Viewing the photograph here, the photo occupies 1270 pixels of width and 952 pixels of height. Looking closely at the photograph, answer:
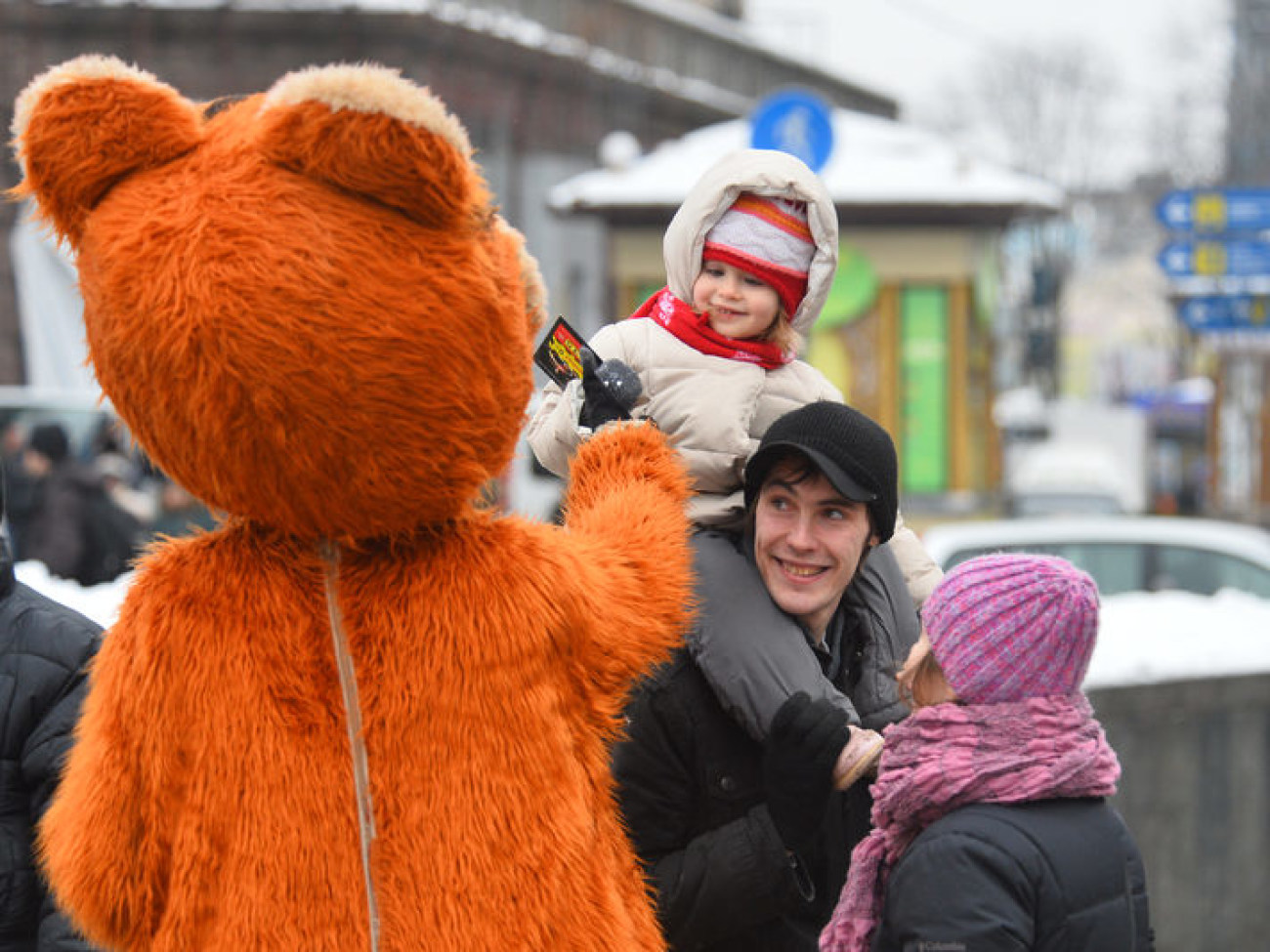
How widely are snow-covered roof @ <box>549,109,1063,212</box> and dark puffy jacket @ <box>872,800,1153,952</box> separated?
1347 centimetres

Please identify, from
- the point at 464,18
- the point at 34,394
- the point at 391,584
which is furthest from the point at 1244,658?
the point at 464,18

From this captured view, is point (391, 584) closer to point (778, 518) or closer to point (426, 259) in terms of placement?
point (426, 259)

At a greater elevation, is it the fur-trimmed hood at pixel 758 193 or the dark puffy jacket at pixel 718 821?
the fur-trimmed hood at pixel 758 193

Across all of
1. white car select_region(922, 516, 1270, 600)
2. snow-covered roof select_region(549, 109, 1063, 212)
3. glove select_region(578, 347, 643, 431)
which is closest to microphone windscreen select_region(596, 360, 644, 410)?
glove select_region(578, 347, 643, 431)

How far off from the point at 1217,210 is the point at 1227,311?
92cm

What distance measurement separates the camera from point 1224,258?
43.2 feet

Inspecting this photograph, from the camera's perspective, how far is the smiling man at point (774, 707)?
2.55 metres

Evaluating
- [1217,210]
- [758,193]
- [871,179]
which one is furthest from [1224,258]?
[758,193]

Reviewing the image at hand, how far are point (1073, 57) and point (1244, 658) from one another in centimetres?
3981

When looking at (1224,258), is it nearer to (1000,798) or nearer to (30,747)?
(1000,798)

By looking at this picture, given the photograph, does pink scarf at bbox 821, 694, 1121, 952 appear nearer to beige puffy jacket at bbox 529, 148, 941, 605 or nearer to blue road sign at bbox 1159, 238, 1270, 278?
beige puffy jacket at bbox 529, 148, 941, 605

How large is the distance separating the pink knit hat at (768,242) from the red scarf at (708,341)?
91 mm

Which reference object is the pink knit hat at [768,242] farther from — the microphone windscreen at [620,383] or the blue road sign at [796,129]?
the blue road sign at [796,129]

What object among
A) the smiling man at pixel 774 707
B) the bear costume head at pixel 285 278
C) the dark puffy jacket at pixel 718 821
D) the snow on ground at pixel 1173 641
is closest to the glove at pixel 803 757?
→ the smiling man at pixel 774 707
